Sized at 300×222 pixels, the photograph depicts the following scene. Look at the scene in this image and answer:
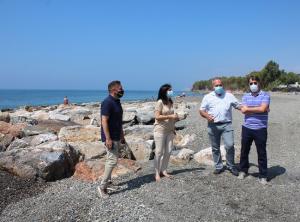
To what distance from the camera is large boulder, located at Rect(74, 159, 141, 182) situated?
9.05m

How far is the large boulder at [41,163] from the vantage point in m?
9.16


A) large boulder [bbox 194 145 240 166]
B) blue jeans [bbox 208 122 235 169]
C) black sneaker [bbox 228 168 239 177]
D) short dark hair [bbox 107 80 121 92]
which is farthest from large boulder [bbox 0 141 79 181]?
black sneaker [bbox 228 168 239 177]

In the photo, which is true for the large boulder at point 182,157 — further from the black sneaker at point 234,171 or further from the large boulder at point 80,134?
the large boulder at point 80,134

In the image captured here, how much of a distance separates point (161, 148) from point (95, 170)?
5.34 ft

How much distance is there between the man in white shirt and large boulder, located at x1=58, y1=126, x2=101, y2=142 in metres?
4.99

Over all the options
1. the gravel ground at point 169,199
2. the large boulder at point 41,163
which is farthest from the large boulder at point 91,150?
the gravel ground at point 169,199

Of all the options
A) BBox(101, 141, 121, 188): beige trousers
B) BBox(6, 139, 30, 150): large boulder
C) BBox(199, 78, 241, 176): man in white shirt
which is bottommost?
BBox(6, 139, 30, 150): large boulder

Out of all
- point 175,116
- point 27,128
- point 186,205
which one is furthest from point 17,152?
point 27,128

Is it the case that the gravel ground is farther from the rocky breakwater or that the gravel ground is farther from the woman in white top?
the woman in white top

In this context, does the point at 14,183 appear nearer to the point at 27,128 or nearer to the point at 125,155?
the point at 125,155

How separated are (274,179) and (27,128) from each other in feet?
33.2

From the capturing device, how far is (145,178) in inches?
352

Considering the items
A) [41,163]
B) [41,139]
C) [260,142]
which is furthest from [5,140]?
[260,142]

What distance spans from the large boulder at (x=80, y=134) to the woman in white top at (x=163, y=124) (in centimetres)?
464
